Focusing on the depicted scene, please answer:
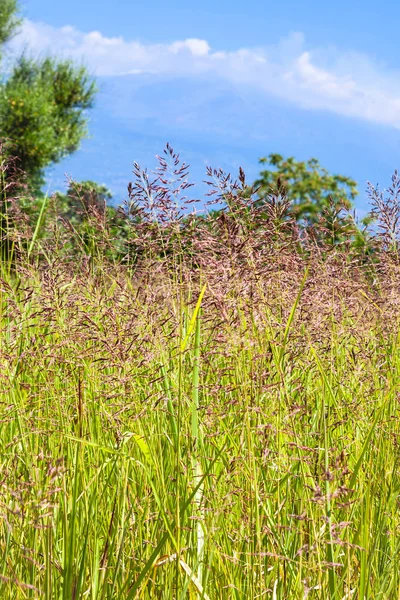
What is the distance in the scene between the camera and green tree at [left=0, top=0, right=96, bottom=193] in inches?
1041

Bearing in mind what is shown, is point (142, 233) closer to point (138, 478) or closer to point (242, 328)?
point (242, 328)

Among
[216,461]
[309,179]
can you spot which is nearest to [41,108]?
[309,179]

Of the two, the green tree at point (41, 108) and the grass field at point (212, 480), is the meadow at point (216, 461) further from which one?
the green tree at point (41, 108)

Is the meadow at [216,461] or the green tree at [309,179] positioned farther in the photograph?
the green tree at [309,179]

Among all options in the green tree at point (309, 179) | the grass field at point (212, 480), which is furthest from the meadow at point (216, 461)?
the green tree at point (309, 179)

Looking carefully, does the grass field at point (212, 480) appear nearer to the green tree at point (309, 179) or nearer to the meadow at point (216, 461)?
the meadow at point (216, 461)

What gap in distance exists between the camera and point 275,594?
1641 mm

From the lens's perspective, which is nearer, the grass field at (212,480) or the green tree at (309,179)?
the grass field at (212,480)

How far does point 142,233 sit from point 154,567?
1116 mm

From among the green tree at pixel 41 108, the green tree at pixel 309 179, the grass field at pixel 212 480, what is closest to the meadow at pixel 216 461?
the grass field at pixel 212 480

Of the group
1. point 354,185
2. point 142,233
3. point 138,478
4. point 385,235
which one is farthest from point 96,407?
point 354,185

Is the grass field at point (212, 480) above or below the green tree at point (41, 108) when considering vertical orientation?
below

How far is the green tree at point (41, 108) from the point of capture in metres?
26.5

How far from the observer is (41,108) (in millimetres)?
26297
